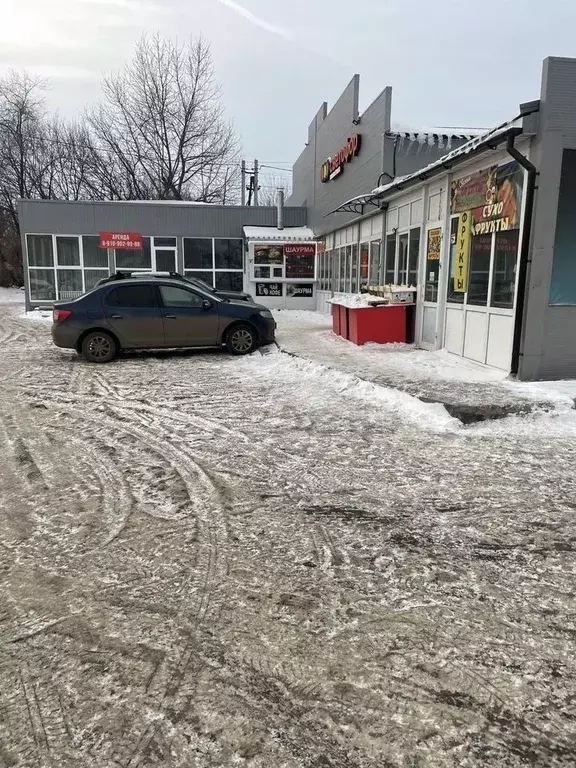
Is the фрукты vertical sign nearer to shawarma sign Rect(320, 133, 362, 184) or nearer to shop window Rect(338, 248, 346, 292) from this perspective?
shawarma sign Rect(320, 133, 362, 184)

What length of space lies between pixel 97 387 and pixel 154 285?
10.0 feet

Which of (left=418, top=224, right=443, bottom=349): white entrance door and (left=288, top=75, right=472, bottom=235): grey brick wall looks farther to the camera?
(left=288, top=75, right=472, bottom=235): grey brick wall

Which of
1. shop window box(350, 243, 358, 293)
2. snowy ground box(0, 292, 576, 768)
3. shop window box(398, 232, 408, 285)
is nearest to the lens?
snowy ground box(0, 292, 576, 768)

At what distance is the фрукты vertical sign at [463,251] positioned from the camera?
9678mm

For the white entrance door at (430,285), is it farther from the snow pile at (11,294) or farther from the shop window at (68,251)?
the snow pile at (11,294)

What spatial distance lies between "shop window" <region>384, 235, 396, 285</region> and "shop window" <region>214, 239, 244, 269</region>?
36.8 ft

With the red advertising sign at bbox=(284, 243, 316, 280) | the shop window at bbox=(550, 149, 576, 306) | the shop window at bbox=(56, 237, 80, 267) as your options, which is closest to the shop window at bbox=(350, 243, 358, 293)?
the red advertising sign at bbox=(284, 243, 316, 280)

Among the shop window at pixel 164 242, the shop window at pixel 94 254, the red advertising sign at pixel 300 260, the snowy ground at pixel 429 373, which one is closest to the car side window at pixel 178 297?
the snowy ground at pixel 429 373

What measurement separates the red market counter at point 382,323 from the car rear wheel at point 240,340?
229cm

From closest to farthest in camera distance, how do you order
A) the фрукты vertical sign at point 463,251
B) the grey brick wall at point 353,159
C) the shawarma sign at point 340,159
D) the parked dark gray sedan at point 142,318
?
the фрукты vertical sign at point 463,251
the parked dark gray sedan at point 142,318
the grey brick wall at point 353,159
the shawarma sign at point 340,159

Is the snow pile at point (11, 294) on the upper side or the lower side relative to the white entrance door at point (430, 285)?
lower

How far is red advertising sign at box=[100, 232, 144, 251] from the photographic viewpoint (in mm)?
23000

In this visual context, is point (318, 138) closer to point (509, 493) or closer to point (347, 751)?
point (509, 493)

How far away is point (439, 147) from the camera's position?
44.2ft
